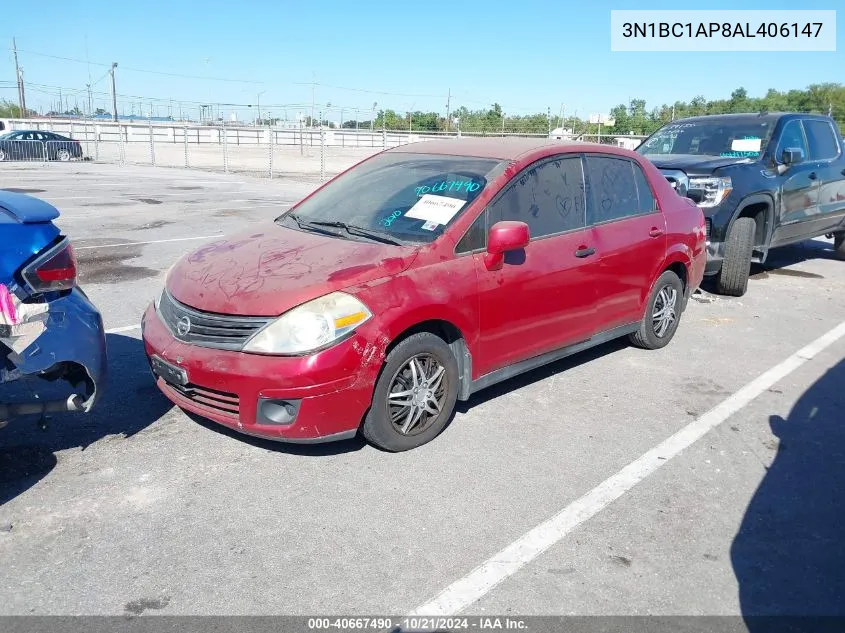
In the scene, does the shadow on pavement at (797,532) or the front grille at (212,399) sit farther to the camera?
the front grille at (212,399)

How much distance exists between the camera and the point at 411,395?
3955 millimetres

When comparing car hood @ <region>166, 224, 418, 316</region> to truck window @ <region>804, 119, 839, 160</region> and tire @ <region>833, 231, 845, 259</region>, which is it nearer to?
truck window @ <region>804, 119, 839, 160</region>

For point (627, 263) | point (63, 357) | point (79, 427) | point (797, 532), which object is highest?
point (627, 263)

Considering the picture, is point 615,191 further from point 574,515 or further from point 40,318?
point 40,318

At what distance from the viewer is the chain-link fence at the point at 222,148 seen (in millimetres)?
27375

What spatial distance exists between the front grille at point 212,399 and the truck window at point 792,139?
23.8 ft

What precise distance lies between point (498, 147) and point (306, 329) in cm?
211

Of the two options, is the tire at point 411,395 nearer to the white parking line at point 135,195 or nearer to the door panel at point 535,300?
the door panel at point 535,300

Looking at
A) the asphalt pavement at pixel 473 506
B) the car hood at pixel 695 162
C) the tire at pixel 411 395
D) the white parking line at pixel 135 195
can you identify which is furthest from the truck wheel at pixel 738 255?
the white parking line at pixel 135 195

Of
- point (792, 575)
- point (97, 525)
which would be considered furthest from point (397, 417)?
point (792, 575)

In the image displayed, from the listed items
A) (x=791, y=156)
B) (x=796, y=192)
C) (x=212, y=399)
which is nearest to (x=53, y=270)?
(x=212, y=399)

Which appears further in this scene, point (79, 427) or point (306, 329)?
point (79, 427)

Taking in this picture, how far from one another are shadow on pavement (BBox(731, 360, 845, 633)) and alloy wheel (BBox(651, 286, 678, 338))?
4.66 ft

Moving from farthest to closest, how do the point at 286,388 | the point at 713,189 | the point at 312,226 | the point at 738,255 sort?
the point at 738,255, the point at 713,189, the point at 312,226, the point at 286,388
